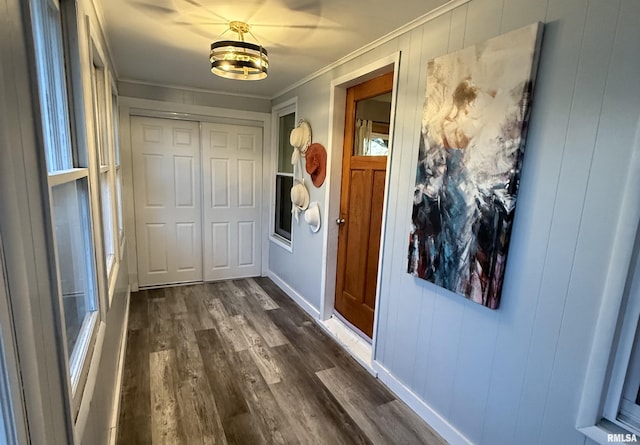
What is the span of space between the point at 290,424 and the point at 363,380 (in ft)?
2.07

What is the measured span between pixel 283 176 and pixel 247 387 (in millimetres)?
2350

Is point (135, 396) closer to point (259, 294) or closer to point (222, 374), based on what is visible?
point (222, 374)

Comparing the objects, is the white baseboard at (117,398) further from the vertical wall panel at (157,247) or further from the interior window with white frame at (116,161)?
the vertical wall panel at (157,247)

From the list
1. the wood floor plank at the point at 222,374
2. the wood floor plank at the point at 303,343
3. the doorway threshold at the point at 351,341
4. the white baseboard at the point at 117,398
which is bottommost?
the wood floor plank at the point at 303,343

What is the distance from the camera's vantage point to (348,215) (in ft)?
9.34

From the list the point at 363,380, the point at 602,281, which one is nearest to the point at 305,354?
the point at 363,380

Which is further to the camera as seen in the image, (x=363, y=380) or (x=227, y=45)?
(x=363, y=380)

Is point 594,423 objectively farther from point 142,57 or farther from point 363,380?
point 142,57

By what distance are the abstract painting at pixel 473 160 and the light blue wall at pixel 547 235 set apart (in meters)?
0.06

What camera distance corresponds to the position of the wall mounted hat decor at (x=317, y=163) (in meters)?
2.93

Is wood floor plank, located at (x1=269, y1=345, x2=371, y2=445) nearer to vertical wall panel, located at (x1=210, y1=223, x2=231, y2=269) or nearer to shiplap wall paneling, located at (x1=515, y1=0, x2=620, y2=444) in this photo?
shiplap wall paneling, located at (x1=515, y1=0, x2=620, y2=444)

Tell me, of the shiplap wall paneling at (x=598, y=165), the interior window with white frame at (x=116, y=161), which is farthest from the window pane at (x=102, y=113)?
the shiplap wall paneling at (x=598, y=165)

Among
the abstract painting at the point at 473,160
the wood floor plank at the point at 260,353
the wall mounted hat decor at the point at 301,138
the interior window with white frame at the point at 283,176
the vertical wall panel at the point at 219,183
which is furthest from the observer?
the vertical wall panel at the point at 219,183

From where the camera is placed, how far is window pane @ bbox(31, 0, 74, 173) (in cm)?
97
